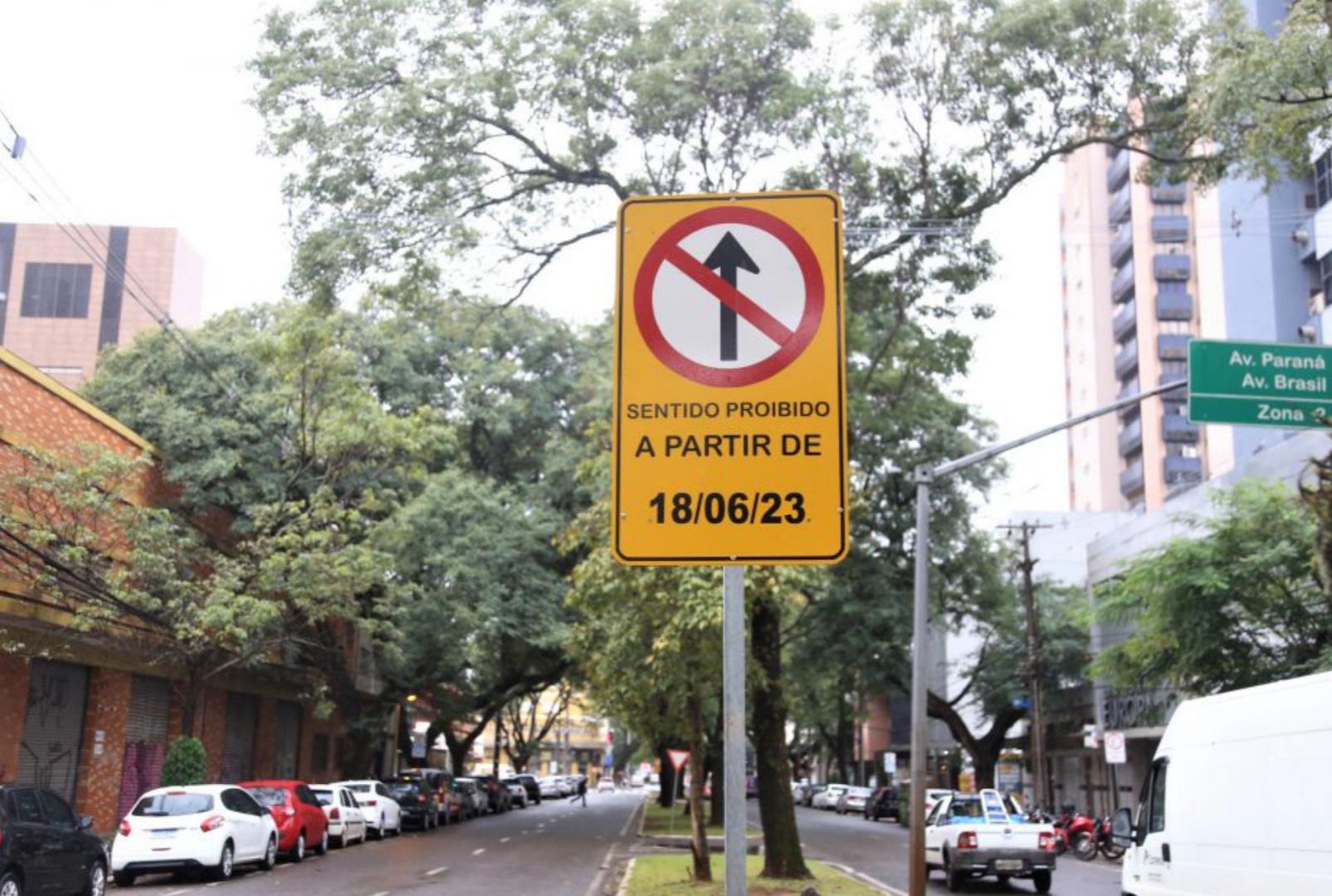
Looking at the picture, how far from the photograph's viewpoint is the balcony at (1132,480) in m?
73.3

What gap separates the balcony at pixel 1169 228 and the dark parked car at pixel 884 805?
112ft

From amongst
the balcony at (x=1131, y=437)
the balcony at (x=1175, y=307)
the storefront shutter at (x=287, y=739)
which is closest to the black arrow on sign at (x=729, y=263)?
the storefront shutter at (x=287, y=739)

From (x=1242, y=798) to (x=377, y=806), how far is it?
2767cm

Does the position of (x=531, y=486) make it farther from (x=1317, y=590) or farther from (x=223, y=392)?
(x=1317, y=590)

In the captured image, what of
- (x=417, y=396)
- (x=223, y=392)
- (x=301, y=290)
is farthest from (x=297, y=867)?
(x=417, y=396)

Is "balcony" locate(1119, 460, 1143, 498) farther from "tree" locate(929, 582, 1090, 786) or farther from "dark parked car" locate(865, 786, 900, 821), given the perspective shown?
"dark parked car" locate(865, 786, 900, 821)

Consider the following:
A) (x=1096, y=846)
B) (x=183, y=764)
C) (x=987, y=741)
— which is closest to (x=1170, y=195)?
(x=987, y=741)

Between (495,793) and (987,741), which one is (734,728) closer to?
(987,741)

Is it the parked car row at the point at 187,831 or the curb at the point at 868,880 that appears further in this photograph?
the curb at the point at 868,880

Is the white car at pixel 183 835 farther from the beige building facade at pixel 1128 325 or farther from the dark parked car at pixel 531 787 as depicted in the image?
the beige building facade at pixel 1128 325

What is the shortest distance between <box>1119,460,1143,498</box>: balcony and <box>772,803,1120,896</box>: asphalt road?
112 feet

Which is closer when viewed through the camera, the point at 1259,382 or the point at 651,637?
the point at 1259,382

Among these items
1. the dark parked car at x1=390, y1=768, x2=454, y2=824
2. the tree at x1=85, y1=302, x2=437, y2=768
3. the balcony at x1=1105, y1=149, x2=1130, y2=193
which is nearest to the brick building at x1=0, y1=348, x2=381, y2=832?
the tree at x1=85, y1=302, x2=437, y2=768

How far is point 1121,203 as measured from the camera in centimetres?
7412
